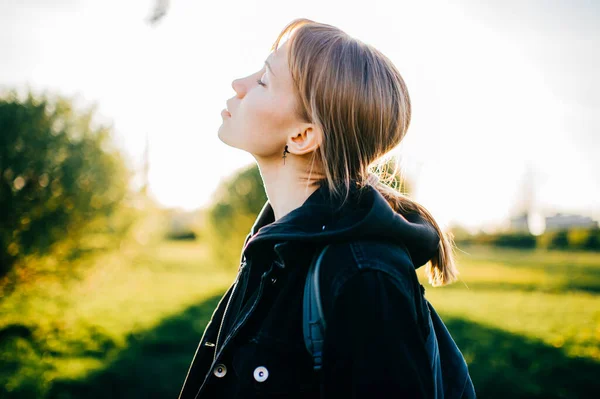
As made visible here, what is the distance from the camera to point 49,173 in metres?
7.46

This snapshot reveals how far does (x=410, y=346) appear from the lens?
1355mm

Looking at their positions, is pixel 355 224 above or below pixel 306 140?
below

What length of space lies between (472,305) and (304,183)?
396 inches

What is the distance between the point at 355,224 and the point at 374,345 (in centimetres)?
39

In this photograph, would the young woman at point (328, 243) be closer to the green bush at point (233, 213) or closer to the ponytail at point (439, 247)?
the ponytail at point (439, 247)

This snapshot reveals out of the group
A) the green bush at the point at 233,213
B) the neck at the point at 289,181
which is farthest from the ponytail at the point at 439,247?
the green bush at the point at 233,213

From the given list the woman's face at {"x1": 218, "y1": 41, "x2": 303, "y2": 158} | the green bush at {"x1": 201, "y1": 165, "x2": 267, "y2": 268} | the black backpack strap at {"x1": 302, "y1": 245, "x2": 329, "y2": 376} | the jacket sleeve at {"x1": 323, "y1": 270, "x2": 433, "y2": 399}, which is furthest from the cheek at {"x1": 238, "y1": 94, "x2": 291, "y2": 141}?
the green bush at {"x1": 201, "y1": 165, "x2": 267, "y2": 268}

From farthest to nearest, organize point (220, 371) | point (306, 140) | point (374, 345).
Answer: point (306, 140)
point (220, 371)
point (374, 345)

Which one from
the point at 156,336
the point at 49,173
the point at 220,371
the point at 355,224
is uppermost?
the point at 49,173

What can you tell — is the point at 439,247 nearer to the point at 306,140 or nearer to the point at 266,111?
the point at 306,140

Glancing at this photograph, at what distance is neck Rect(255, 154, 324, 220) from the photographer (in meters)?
2.01

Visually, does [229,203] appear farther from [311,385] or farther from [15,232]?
[311,385]

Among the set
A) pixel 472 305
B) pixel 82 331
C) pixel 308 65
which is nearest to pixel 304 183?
pixel 308 65

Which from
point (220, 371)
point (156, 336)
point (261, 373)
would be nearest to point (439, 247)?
point (261, 373)
